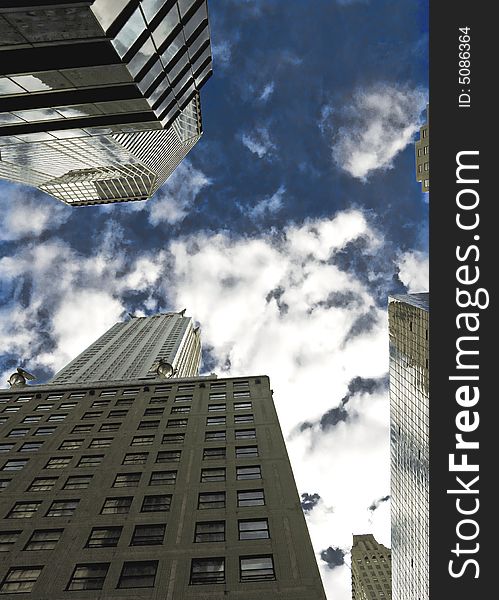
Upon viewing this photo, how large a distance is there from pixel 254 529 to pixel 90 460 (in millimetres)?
16318

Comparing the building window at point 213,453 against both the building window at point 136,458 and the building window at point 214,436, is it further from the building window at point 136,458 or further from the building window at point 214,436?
the building window at point 136,458

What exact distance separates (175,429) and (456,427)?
26.8 metres

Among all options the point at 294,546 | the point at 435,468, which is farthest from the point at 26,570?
the point at 435,468

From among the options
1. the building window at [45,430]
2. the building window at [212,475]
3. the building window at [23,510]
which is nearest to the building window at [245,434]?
the building window at [212,475]

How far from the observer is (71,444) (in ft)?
120

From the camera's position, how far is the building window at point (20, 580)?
21.0 metres

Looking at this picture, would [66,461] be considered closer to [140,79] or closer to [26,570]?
[26,570]

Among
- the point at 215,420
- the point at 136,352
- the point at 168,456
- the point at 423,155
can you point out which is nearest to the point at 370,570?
the point at 136,352

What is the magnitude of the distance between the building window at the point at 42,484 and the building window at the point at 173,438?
8770mm

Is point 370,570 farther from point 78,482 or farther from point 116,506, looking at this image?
point 116,506

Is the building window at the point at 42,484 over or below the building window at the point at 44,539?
over

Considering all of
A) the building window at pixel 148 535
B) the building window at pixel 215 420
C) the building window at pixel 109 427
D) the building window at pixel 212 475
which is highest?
the building window at pixel 215 420

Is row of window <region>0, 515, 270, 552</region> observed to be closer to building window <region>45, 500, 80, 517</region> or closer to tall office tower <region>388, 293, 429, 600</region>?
building window <region>45, 500, 80, 517</region>

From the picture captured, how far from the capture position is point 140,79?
21141mm
